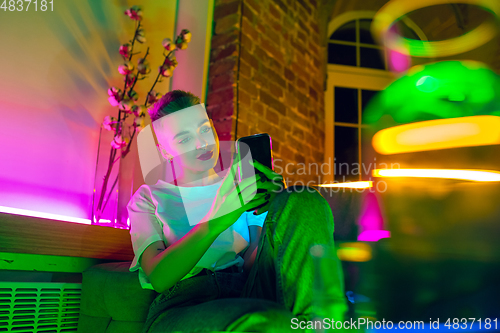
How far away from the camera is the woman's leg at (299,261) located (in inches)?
24.8

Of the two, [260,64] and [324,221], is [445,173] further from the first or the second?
[260,64]

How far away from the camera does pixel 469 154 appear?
1.03m

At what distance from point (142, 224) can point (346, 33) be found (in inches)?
119

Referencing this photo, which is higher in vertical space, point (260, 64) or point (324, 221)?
point (260, 64)

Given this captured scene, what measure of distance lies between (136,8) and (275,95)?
3.09ft

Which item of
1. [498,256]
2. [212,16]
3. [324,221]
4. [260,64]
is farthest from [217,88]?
[498,256]

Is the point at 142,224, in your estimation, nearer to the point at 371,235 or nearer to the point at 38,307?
the point at 38,307

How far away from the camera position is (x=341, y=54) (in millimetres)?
3172

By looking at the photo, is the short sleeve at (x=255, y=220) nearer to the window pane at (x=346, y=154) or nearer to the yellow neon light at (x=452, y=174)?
the yellow neon light at (x=452, y=174)

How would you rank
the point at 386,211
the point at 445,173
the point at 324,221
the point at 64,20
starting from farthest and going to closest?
the point at 64,20
the point at 386,211
the point at 445,173
the point at 324,221

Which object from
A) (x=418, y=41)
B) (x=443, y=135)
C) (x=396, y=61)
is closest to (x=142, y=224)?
(x=443, y=135)

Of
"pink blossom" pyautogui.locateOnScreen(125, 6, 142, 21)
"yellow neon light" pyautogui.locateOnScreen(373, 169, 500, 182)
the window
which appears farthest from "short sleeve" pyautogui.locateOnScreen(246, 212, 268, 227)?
the window

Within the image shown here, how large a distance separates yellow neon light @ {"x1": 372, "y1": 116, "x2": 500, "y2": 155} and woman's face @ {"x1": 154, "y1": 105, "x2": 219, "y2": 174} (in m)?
0.59

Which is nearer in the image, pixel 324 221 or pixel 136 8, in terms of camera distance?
pixel 324 221
